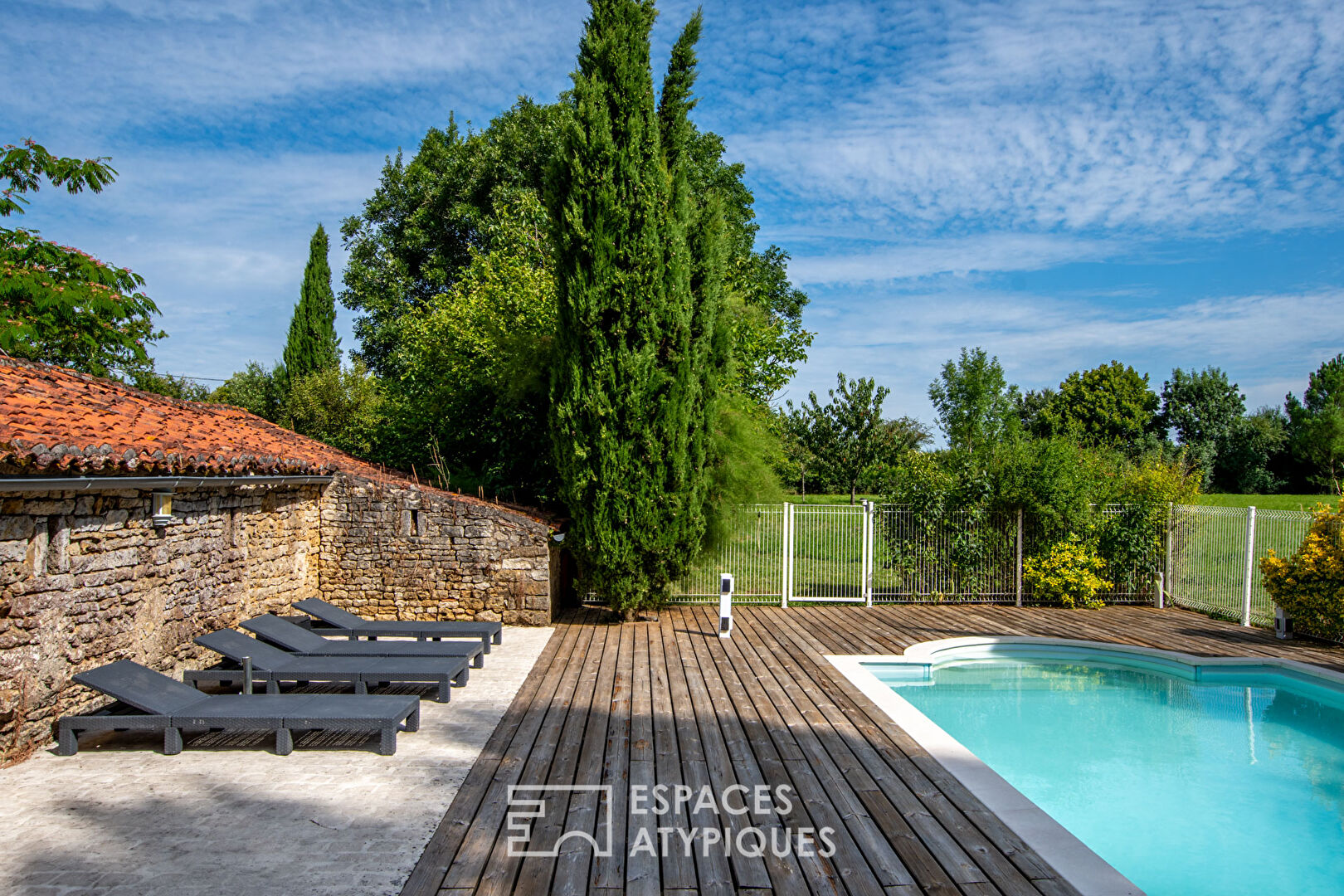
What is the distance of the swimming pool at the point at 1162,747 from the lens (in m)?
5.11

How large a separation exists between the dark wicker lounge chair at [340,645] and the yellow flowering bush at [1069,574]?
31.8ft

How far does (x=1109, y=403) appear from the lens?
40.7 meters

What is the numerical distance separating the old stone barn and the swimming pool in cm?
566

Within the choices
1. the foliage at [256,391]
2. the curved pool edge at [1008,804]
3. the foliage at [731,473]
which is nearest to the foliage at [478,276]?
the foliage at [731,473]

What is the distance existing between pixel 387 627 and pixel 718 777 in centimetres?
522

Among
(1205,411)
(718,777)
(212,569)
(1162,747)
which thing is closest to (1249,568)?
(1162,747)

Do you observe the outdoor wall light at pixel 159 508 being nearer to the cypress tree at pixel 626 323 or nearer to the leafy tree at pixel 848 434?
the cypress tree at pixel 626 323

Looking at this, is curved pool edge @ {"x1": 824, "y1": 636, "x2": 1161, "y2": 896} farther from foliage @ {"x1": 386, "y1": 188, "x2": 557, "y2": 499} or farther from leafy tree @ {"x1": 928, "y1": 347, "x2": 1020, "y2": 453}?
leafy tree @ {"x1": 928, "y1": 347, "x2": 1020, "y2": 453}

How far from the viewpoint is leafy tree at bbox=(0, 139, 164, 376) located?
1353 cm

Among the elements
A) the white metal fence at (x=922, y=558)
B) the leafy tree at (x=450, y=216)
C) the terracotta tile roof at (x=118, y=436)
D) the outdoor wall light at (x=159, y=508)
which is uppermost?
the leafy tree at (x=450, y=216)

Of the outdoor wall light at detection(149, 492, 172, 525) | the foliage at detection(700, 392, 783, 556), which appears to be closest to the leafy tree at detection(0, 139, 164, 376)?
the outdoor wall light at detection(149, 492, 172, 525)

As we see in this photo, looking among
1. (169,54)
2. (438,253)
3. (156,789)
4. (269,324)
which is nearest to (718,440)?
(156,789)

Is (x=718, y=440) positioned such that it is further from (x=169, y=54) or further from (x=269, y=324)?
(x=269, y=324)

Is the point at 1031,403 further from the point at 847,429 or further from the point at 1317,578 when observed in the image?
the point at 1317,578
